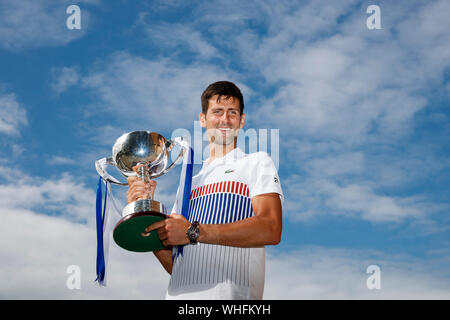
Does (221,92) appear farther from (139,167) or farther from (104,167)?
(104,167)

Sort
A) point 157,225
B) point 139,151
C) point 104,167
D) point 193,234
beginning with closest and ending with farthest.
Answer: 1. point 193,234
2. point 157,225
3. point 139,151
4. point 104,167

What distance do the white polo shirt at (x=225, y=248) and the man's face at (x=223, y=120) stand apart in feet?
0.92

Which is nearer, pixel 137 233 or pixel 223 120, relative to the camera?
pixel 137 233

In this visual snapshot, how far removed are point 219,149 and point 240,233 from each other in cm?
142

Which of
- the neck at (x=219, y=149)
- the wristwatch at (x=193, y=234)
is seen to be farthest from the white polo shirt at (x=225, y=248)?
the wristwatch at (x=193, y=234)

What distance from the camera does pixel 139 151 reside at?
550cm

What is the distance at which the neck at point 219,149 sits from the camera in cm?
576

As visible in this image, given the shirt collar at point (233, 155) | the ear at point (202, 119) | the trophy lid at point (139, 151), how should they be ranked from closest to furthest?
1. the trophy lid at point (139, 151)
2. the shirt collar at point (233, 155)
3. the ear at point (202, 119)

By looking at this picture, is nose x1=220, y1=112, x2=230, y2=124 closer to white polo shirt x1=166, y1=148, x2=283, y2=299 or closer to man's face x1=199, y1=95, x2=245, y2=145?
man's face x1=199, y1=95, x2=245, y2=145

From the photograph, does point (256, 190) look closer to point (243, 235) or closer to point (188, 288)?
point (243, 235)

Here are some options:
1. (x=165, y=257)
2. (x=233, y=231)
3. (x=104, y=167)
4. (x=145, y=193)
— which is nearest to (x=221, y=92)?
(x=145, y=193)

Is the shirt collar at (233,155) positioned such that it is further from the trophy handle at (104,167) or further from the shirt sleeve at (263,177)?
the trophy handle at (104,167)
